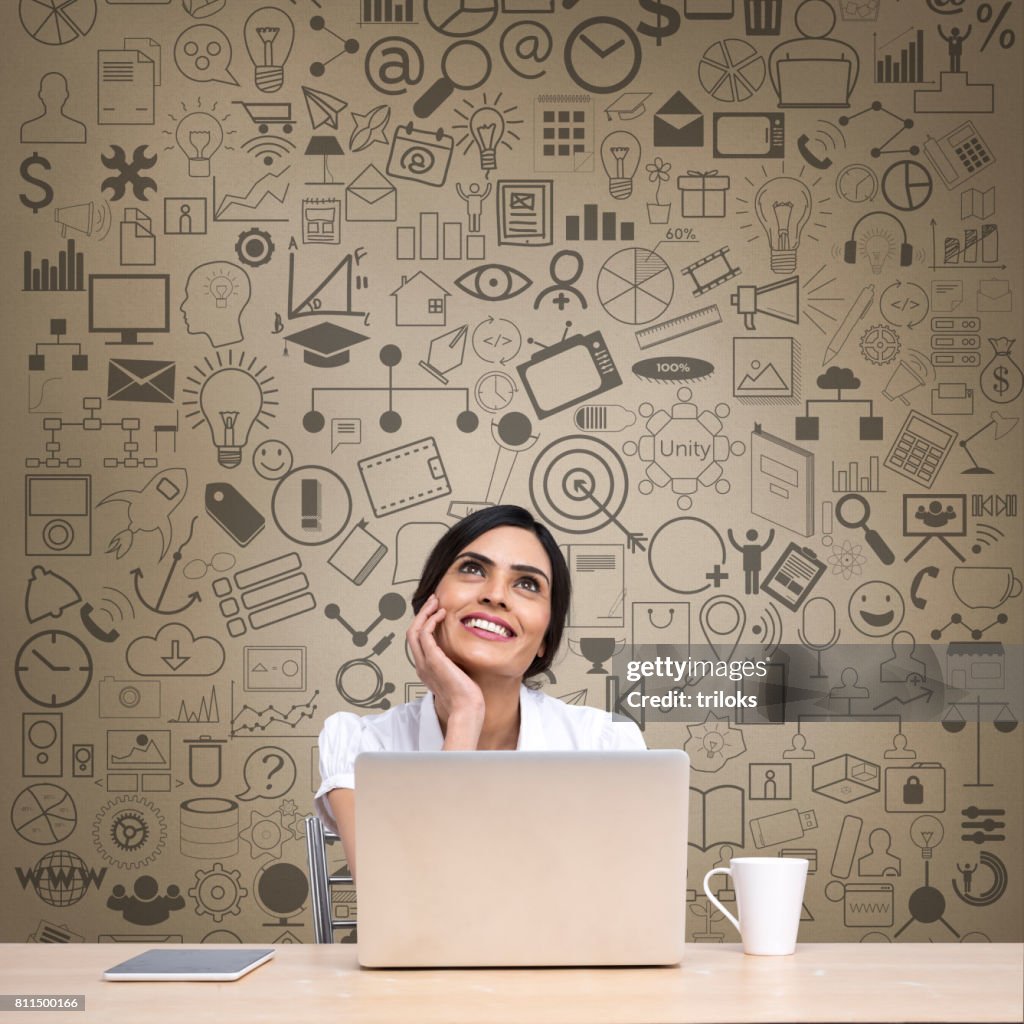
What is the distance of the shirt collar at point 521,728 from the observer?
1938 mm

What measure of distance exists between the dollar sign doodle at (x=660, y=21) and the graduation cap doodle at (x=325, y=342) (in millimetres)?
981

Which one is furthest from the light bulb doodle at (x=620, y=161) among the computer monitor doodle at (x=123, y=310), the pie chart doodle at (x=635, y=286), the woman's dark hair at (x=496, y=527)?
the computer monitor doodle at (x=123, y=310)

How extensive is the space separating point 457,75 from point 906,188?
42.6 inches

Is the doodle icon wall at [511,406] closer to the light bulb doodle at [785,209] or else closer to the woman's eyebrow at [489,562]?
the light bulb doodle at [785,209]

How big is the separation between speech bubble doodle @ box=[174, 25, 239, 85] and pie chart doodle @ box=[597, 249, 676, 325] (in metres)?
0.99

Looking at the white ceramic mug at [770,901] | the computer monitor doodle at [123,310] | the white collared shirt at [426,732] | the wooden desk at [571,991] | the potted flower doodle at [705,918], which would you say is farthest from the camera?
the computer monitor doodle at [123,310]

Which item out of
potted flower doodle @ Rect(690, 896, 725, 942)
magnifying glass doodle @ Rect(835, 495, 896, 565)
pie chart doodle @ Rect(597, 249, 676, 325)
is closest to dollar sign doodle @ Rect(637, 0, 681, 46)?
pie chart doodle @ Rect(597, 249, 676, 325)

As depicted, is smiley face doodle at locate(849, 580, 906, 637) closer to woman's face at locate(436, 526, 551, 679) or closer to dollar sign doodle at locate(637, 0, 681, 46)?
woman's face at locate(436, 526, 551, 679)

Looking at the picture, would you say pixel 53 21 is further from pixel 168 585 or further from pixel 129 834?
pixel 129 834

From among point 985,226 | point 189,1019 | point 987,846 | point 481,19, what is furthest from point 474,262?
point 189,1019

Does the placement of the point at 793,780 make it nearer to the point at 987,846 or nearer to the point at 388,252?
the point at 987,846

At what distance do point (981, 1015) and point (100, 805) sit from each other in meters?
2.07

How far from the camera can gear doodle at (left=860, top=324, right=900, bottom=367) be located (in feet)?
8.78

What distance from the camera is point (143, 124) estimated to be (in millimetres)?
2699
